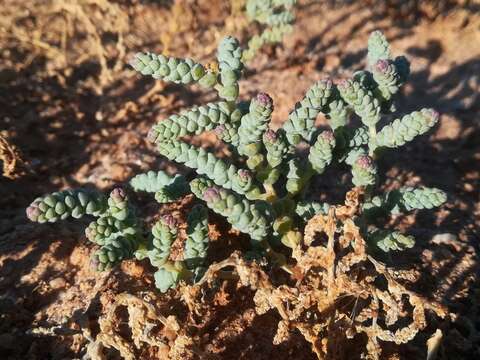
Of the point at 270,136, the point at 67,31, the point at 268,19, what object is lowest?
the point at 67,31

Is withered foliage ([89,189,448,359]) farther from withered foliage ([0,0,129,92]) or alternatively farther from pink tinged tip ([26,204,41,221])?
withered foliage ([0,0,129,92])

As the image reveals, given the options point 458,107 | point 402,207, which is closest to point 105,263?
point 402,207

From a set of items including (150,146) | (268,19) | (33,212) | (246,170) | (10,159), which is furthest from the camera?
(268,19)

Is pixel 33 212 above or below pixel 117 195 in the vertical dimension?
below

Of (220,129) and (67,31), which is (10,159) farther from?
(67,31)

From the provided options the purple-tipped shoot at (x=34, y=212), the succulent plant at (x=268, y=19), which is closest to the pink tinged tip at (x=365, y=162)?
the purple-tipped shoot at (x=34, y=212)

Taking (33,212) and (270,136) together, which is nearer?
(33,212)

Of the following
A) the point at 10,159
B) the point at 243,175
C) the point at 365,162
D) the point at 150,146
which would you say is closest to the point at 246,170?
the point at 243,175
